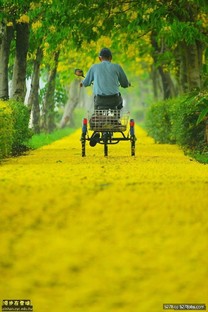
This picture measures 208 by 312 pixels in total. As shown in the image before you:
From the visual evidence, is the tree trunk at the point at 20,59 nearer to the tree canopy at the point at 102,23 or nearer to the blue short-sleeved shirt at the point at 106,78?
the tree canopy at the point at 102,23

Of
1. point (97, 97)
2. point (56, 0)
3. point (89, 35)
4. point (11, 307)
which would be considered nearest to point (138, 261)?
point (11, 307)

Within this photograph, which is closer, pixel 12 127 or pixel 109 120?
pixel 109 120

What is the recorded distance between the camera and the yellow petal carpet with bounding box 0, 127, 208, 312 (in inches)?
207

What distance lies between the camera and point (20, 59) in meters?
25.0

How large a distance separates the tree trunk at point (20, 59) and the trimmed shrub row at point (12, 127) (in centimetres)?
261

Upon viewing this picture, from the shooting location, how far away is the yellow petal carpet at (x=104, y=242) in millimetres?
5254

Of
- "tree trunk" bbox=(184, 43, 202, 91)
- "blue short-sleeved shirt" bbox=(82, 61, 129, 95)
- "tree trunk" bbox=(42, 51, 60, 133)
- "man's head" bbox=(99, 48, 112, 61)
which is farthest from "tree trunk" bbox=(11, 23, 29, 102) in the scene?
"tree trunk" bbox=(42, 51, 60, 133)

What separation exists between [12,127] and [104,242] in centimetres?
1116

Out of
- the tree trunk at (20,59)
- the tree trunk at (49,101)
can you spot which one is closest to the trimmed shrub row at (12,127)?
the tree trunk at (20,59)

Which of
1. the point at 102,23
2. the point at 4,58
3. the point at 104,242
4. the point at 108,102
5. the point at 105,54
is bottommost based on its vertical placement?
the point at 104,242

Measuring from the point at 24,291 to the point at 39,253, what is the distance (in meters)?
0.91

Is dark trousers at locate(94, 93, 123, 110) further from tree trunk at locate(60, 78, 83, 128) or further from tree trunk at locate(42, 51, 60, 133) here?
tree trunk at locate(60, 78, 83, 128)

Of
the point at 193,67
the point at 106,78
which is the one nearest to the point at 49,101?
the point at 193,67

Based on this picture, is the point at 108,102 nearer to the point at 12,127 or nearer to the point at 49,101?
the point at 12,127
